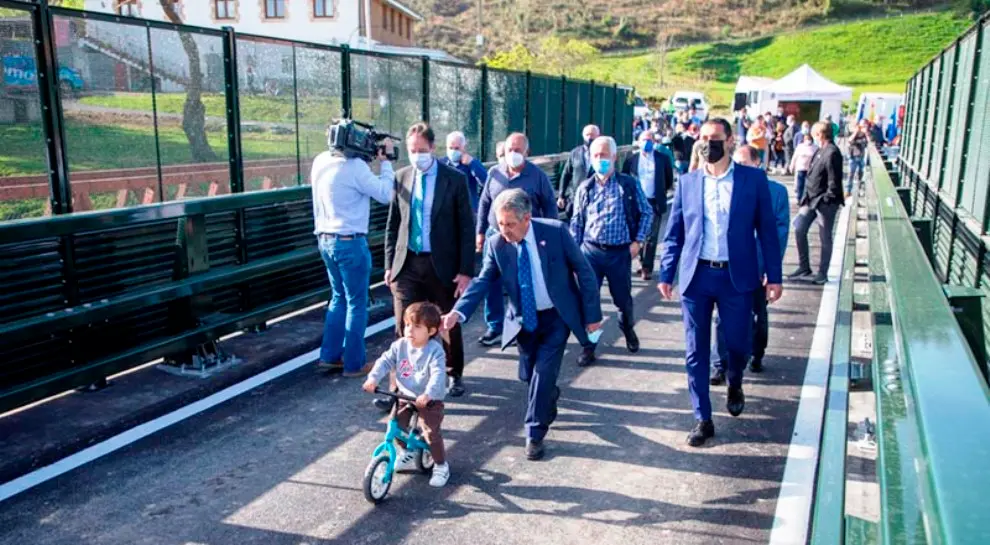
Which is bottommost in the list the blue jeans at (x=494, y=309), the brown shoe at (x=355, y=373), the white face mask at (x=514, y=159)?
the brown shoe at (x=355, y=373)

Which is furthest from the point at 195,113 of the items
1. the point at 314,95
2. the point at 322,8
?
the point at 322,8

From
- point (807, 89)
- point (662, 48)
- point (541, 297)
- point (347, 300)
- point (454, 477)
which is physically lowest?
point (454, 477)

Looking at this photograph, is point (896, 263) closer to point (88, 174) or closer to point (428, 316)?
point (428, 316)

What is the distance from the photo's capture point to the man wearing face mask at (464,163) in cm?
857

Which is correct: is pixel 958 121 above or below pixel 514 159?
above

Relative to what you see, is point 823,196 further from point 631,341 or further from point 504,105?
point 504,105

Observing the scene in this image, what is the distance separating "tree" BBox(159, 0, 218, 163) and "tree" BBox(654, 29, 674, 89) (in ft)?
244

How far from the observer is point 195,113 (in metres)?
8.42

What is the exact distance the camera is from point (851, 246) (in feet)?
31.3

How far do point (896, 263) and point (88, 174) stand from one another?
20.8 ft

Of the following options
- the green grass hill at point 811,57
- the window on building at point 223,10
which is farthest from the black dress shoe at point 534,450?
the green grass hill at point 811,57

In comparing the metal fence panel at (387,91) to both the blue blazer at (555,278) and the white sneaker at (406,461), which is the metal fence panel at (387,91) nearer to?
the blue blazer at (555,278)

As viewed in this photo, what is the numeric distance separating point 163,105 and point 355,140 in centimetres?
226

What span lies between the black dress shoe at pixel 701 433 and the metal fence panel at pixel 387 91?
20.1 ft
